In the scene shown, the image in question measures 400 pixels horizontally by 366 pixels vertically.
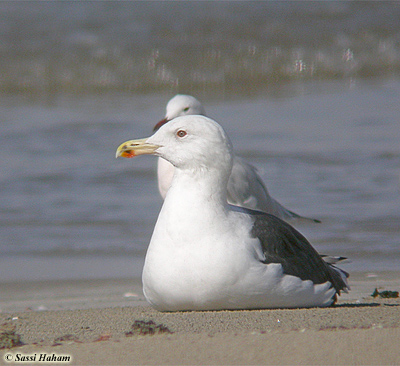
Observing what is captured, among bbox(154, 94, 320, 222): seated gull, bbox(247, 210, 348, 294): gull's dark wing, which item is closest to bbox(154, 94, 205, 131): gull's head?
bbox(154, 94, 320, 222): seated gull

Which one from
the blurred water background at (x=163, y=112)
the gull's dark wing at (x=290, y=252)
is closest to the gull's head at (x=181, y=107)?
the blurred water background at (x=163, y=112)

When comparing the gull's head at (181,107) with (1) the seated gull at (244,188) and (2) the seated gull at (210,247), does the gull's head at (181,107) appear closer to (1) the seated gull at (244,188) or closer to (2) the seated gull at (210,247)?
(1) the seated gull at (244,188)

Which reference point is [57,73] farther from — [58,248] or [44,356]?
[44,356]

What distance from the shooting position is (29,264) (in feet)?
22.2

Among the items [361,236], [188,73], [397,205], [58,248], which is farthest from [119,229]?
[188,73]

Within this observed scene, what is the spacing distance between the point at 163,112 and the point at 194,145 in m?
8.85

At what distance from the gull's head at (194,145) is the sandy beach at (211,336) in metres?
0.86

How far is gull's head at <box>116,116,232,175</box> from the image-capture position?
4.58 meters

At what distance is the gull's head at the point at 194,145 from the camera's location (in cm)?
458

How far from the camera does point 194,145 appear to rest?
15.0 feet

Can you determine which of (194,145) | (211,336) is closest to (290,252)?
(194,145)

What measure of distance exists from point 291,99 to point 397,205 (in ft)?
20.2

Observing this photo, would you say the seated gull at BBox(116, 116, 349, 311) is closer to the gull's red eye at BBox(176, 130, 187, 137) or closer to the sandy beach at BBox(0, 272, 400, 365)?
the gull's red eye at BBox(176, 130, 187, 137)

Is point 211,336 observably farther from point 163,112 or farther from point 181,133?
point 163,112
